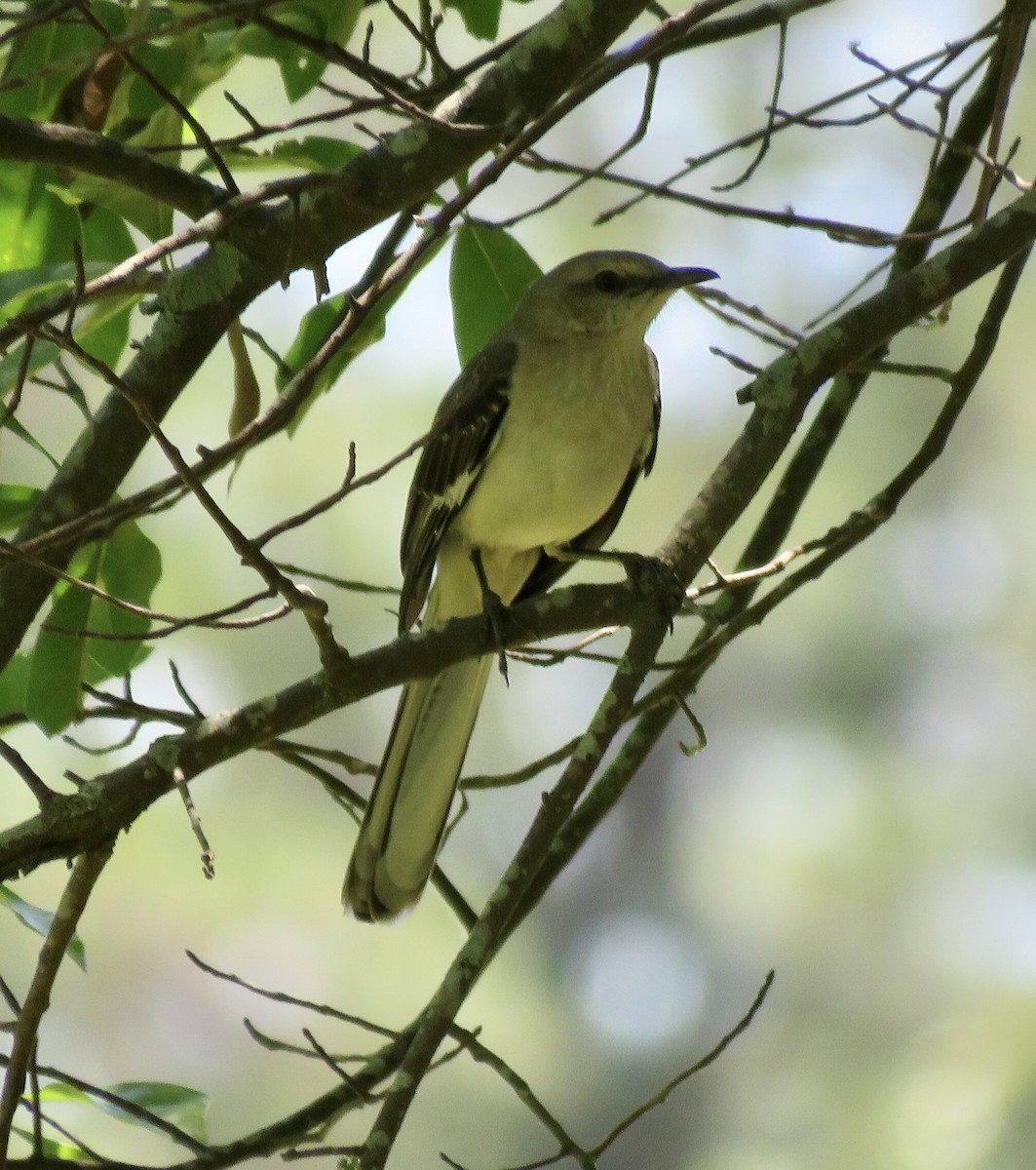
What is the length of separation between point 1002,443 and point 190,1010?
4310 mm

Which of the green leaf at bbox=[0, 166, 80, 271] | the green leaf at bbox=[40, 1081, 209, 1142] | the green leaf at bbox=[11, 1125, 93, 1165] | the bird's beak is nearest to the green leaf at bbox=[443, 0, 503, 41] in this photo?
the green leaf at bbox=[0, 166, 80, 271]

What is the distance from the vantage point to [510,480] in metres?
3.37

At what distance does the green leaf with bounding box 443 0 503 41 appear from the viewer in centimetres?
242

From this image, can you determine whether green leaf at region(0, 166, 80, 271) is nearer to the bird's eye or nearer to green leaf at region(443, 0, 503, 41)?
green leaf at region(443, 0, 503, 41)

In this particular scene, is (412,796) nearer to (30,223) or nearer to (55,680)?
(55,680)

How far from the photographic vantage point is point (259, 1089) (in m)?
5.53

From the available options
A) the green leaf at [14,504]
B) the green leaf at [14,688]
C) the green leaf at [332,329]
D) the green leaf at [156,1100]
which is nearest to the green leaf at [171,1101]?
the green leaf at [156,1100]

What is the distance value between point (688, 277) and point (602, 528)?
0.72m

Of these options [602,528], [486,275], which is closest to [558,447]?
[602,528]

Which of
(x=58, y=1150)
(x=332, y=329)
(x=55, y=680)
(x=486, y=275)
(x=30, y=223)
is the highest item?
(x=486, y=275)

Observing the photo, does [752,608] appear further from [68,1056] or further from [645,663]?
[68,1056]

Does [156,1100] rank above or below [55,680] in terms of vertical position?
Result: below

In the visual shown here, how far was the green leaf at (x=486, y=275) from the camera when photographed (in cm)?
268

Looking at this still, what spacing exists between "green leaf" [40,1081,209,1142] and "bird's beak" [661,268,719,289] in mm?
2134
